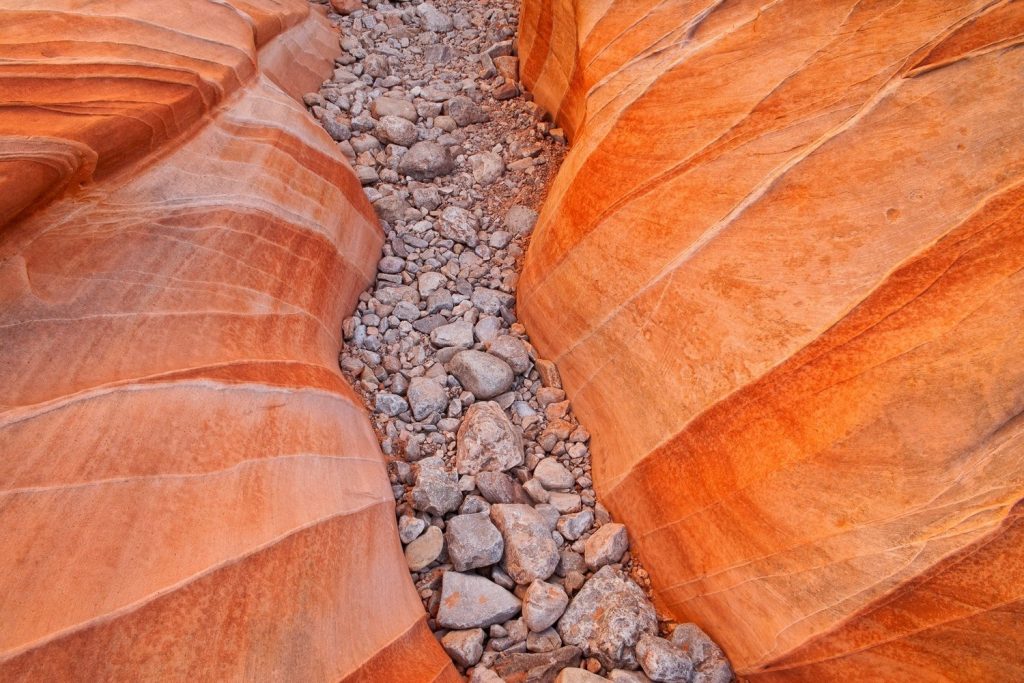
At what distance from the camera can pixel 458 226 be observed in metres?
1.96

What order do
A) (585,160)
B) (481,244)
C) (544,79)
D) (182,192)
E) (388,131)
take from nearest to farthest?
(182,192), (585,160), (481,244), (388,131), (544,79)

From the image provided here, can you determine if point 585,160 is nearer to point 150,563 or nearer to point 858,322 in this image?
point 858,322

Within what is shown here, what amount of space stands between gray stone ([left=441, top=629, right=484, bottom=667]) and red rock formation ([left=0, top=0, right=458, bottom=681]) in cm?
4

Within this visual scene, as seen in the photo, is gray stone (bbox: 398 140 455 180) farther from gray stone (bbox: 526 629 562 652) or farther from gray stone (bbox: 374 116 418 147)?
gray stone (bbox: 526 629 562 652)

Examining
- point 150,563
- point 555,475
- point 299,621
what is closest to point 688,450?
point 555,475

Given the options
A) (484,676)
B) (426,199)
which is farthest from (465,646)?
(426,199)

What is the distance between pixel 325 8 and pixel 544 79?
105 centimetres

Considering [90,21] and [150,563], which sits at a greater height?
[90,21]

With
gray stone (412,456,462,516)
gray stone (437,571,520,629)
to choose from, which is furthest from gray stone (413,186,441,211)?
gray stone (437,571,520,629)

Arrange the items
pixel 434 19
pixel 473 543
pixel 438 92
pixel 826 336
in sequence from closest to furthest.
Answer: pixel 826 336
pixel 473 543
pixel 438 92
pixel 434 19

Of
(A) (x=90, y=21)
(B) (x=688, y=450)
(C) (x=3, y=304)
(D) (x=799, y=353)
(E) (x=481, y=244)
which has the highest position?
(A) (x=90, y=21)

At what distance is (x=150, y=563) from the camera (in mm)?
895

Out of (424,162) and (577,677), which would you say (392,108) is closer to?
(424,162)

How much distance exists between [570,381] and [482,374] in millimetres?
A: 211
